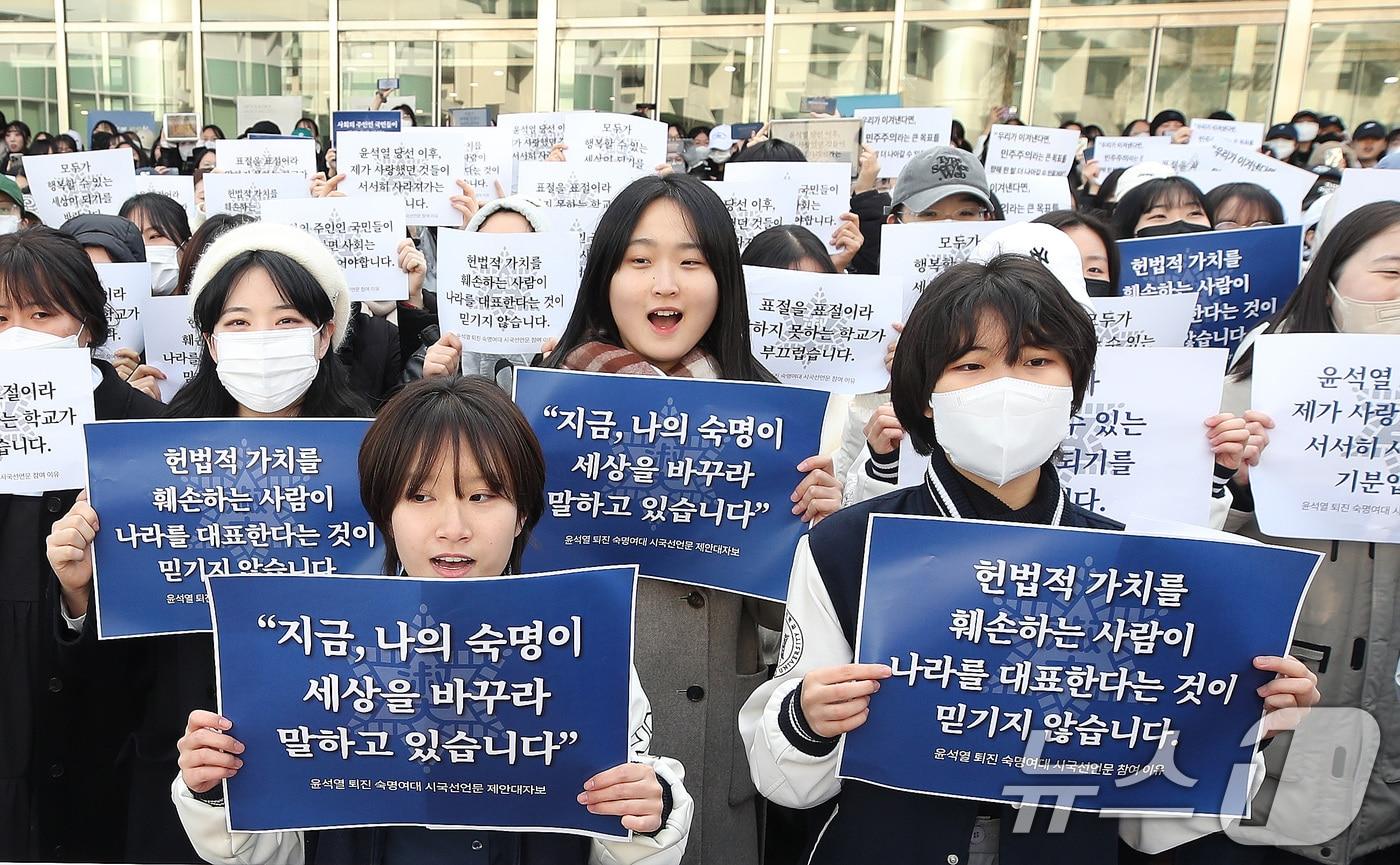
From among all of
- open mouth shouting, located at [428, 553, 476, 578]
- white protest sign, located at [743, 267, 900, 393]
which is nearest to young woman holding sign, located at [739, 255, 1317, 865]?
open mouth shouting, located at [428, 553, 476, 578]

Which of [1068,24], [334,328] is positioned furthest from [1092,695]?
[1068,24]

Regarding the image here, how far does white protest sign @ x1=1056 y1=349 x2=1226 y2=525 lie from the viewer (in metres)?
2.57

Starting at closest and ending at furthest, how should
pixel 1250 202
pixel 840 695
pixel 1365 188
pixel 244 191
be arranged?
1. pixel 840 695
2. pixel 1365 188
3. pixel 1250 202
4. pixel 244 191

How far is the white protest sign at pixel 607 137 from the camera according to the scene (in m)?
5.99

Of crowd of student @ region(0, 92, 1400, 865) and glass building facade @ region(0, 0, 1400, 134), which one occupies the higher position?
glass building facade @ region(0, 0, 1400, 134)

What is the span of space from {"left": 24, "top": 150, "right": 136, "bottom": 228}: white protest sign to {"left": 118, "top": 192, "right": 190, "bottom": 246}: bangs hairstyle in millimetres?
1066

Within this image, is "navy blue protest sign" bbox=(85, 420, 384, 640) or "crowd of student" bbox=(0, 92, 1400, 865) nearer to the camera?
"crowd of student" bbox=(0, 92, 1400, 865)

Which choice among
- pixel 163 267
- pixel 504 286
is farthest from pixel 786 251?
pixel 163 267

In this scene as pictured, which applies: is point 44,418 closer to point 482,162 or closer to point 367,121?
point 482,162

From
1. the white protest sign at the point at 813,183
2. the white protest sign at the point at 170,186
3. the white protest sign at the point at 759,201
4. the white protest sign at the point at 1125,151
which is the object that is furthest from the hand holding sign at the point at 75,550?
the white protest sign at the point at 1125,151

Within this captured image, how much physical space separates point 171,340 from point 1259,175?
18.8ft

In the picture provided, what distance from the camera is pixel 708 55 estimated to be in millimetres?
19516

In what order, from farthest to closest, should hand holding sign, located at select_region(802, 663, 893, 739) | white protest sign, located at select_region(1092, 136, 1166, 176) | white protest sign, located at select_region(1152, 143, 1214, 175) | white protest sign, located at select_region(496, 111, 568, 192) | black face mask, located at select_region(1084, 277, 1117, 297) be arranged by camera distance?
white protest sign, located at select_region(1092, 136, 1166, 176) < white protest sign, located at select_region(1152, 143, 1214, 175) < white protest sign, located at select_region(496, 111, 568, 192) < black face mask, located at select_region(1084, 277, 1117, 297) < hand holding sign, located at select_region(802, 663, 893, 739)

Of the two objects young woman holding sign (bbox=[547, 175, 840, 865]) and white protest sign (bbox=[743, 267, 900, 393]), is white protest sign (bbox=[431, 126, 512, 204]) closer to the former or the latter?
white protest sign (bbox=[743, 267, 900, 393])
